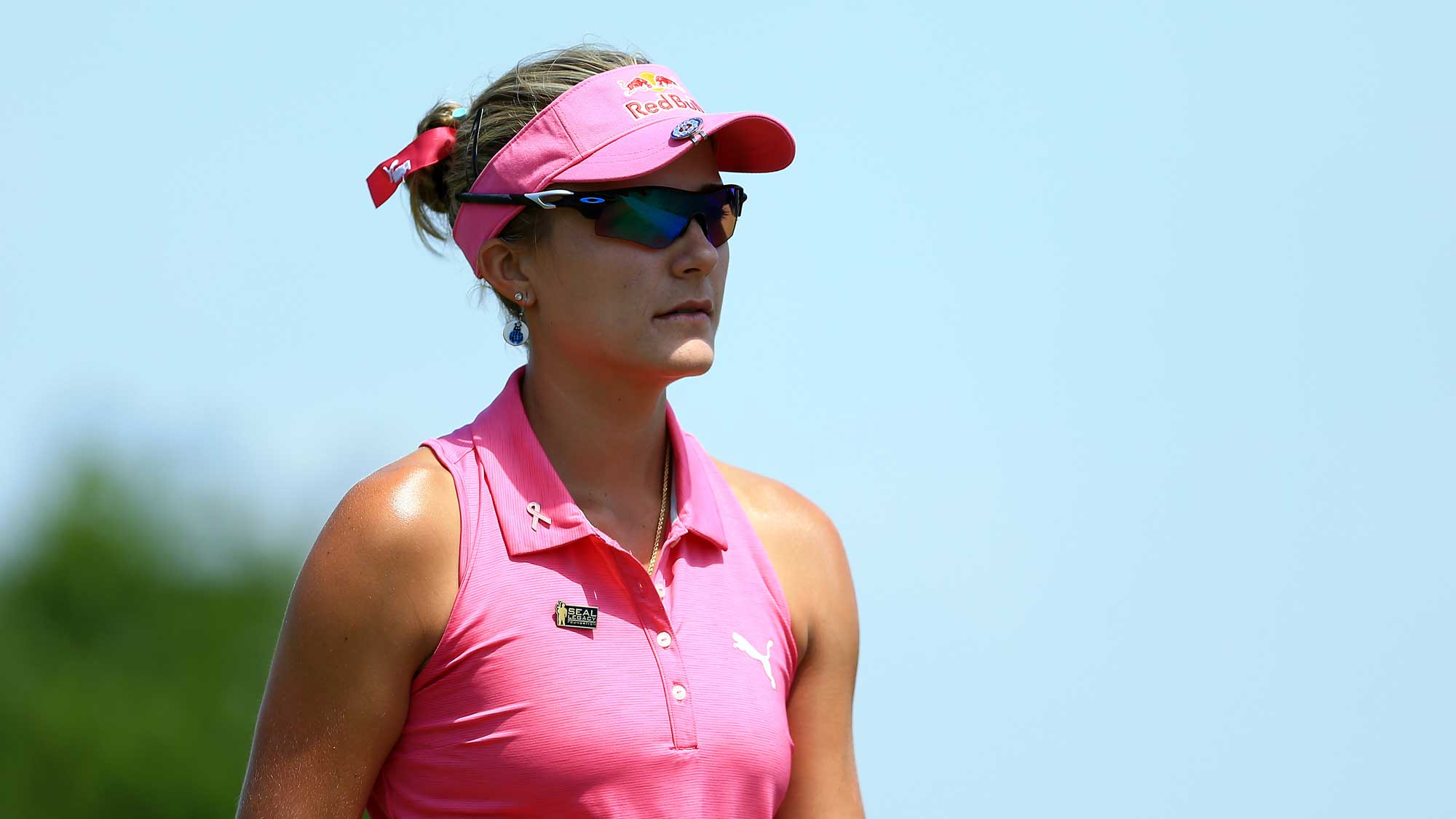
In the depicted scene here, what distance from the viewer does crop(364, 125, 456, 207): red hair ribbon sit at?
4.34m

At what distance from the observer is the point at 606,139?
4039 mm

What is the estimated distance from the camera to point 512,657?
366cm

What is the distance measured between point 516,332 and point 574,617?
0.84 metres

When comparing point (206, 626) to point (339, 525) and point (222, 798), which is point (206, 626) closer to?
point (222, 798)

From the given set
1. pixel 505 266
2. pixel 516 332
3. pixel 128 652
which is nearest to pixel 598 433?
pixel 516 332

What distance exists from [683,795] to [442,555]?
2.33ft

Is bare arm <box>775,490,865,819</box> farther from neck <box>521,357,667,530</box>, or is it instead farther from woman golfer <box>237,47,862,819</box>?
neck <box>521,357,667,530</box>

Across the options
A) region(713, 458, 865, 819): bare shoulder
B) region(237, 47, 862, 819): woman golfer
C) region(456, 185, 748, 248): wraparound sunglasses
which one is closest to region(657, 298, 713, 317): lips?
region(237, 47, 862, 819): woman golfer

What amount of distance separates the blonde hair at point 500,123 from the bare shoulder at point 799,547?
749 millimetres

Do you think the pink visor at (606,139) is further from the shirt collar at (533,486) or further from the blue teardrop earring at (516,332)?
the shirt collar at (533,486)

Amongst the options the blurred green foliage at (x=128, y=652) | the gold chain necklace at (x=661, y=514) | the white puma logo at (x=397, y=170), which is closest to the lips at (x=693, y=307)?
the gold chain necklace at (x=661, y=514)

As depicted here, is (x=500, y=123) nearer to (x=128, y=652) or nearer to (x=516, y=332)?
(x=516, y=332)

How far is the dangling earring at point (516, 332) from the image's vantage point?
4.26 meters

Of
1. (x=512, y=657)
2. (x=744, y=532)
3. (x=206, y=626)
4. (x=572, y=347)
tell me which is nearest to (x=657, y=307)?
(x=572, y=347)
